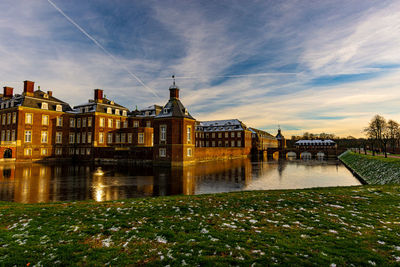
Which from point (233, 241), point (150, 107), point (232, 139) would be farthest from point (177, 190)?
point (232, 139)

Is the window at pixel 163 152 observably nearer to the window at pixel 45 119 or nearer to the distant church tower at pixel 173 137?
the distant church tower at pixel 173 137

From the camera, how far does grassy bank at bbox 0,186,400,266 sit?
4.52m

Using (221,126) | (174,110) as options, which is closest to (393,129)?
(221,126)

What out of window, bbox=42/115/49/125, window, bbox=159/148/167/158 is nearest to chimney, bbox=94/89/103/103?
window, bbox=42/115/49/125

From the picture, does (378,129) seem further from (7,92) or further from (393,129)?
(7,92)

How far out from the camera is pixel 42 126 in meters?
43.3

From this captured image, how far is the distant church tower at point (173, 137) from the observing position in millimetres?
35000

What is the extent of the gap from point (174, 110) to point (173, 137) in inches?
180

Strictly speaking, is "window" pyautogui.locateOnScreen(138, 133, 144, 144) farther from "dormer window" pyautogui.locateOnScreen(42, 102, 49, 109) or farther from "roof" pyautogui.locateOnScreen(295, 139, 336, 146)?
"roof" pyautogui.locateOnScreen(295, 139, 336, 146)

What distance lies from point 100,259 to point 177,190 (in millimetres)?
11741

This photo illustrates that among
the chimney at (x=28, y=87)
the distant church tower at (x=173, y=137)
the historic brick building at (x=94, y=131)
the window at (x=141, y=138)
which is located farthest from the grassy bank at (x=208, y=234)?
the chimney at (x=28, y=87)

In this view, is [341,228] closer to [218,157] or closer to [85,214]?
[85,214]

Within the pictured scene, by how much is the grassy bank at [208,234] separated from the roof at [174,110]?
27535 millimetres

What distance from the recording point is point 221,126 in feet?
265
